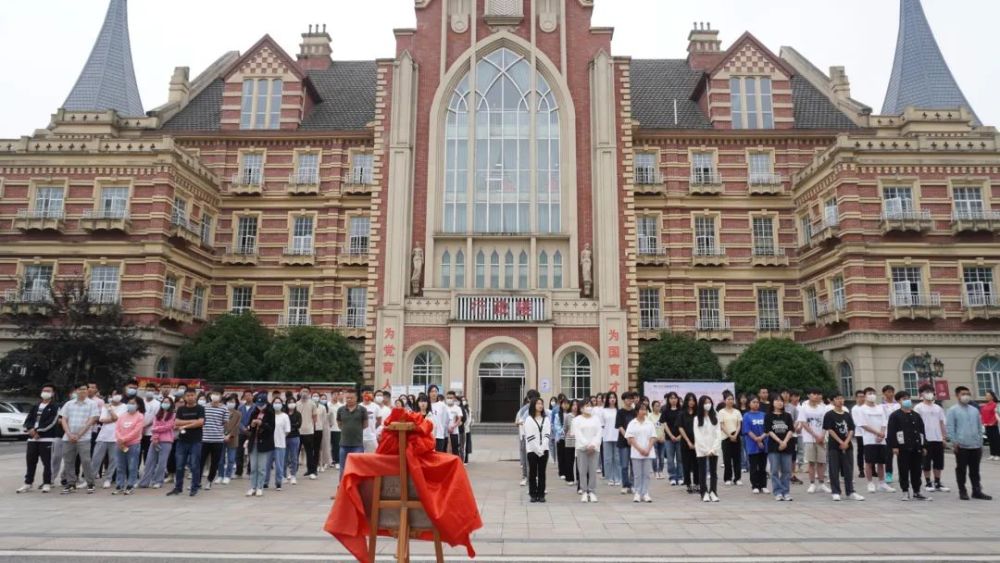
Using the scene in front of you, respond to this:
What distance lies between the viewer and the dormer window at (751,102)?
3800cm

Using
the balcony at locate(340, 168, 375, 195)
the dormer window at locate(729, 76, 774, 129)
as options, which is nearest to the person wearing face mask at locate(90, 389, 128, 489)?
the balcony at locate(340, 168, 375, 195)

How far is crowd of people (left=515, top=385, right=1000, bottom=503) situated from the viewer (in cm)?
1249

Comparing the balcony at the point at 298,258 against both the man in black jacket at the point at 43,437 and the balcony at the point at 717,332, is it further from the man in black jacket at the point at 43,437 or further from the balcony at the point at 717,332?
the man in black jacket at the point at 43,437

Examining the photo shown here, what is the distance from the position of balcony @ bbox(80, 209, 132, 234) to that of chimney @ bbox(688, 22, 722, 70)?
114ft

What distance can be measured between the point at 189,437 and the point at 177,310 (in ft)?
71.3

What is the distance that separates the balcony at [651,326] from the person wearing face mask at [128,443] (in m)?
26.6

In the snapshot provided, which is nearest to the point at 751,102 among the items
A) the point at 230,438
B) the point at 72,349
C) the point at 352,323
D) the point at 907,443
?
the point at 352,323

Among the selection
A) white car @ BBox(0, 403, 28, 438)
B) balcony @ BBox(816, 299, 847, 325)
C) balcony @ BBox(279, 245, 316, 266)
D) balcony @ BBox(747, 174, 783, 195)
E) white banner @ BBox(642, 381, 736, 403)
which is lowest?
white car @ BBox(0, 403, 28, 438)

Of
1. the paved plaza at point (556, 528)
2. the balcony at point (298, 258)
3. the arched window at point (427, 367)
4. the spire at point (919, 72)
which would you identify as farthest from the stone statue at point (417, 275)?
the spire at point (919, 72)

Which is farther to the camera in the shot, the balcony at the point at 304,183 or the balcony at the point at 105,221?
the balcony at the point at 304,183

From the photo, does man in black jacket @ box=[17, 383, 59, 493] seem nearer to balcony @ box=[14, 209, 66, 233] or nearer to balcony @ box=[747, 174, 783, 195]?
balcony @ box=[14, 209, 66, 233]

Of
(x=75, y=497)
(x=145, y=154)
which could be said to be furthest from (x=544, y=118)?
(x=75, y=497)

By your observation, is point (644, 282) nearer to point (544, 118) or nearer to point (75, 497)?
point (544, 118)

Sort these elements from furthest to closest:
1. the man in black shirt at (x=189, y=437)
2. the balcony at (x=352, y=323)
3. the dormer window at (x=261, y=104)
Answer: the dormer window at (x=261, y=104) → the balcony at (x=352, y=323) → the man in black shirt at (x=189, y=437)
